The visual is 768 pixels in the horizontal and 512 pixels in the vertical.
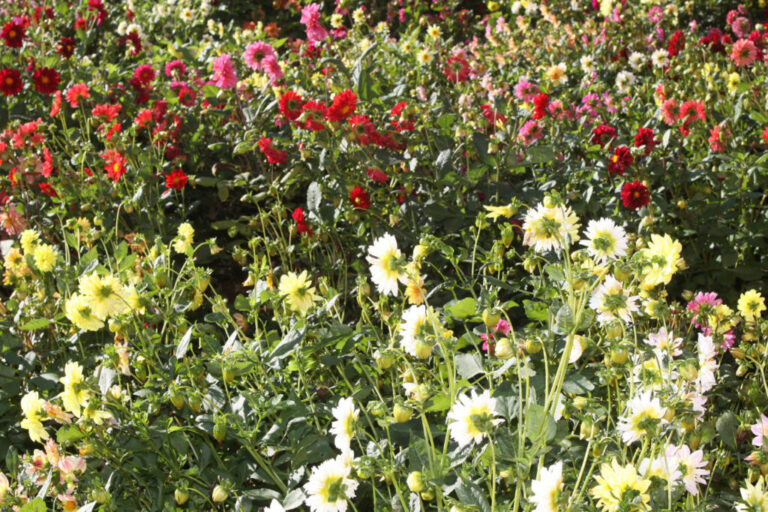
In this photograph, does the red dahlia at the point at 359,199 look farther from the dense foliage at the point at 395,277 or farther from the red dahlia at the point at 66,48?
the red dahlia at the point at 66,48

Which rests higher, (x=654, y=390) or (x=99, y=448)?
(x=654, y=390)

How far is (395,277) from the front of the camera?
1.22 m

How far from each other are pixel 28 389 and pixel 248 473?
2.48ft

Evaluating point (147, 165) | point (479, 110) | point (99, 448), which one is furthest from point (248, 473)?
point (479, 110)

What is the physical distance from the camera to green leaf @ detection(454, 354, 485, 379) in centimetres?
145

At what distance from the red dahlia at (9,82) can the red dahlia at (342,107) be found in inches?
57.2

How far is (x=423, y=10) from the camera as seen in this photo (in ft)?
15.3

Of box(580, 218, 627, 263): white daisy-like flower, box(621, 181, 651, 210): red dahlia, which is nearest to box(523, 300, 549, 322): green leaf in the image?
box(580, 218, 627, 263): white daisy-like flower

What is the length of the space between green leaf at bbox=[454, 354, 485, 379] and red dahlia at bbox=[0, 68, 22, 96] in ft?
7.24

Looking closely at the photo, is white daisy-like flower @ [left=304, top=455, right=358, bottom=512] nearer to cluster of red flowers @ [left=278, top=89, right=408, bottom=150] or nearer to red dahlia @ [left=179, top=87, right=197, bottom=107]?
cluster of red flowers @ [left=278, top=89, right=408, bottom=150]

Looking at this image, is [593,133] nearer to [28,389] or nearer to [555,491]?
[555,491]

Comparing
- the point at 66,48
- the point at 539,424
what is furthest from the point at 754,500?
the point at 66,48

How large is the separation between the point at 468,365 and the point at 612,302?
40 centimetres

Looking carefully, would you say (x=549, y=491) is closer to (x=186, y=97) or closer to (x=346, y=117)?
(x=346, y=117)
